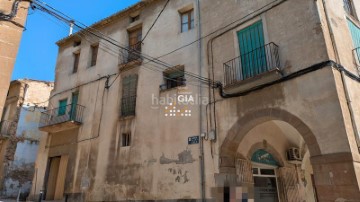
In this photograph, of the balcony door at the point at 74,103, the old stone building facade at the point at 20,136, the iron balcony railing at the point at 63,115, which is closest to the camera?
the iron balcony railing at the point at 63,115

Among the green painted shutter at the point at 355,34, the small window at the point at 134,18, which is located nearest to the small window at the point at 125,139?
the small window at the point at 134,18

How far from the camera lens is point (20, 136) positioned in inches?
760

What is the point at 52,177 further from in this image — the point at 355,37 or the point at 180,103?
the point at 355,37

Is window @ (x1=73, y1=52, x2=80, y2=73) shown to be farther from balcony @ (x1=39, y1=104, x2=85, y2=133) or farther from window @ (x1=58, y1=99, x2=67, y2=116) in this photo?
balcony @ (x1=39, y1=104, x2=85, y2=133)

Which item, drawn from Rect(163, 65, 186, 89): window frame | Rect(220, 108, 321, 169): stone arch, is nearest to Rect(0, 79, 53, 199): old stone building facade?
Rect(163, 65, 186, 89): window frame

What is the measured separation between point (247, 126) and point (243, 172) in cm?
169

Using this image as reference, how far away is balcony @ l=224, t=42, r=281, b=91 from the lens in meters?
8.46

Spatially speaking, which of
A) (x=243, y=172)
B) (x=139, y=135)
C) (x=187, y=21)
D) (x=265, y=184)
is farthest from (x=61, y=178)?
(x=265, y=184)

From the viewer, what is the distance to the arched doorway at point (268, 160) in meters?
9.12

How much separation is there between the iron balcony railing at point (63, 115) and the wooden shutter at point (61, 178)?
1.96 metres

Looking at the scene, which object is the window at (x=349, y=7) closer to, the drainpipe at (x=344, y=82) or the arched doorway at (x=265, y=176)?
the drainpipe at (x=344, y=82)

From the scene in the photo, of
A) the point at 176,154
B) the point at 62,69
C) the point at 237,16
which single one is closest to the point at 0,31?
the point at 176,154

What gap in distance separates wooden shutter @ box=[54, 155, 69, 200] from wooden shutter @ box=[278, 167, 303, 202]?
1037 centimetres

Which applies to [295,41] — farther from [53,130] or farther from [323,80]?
[53,130]
